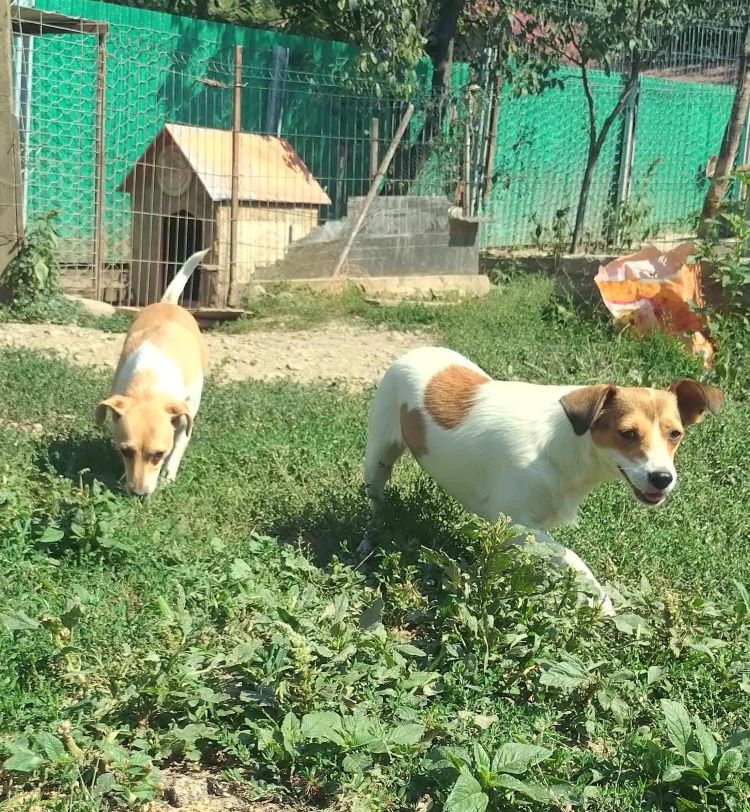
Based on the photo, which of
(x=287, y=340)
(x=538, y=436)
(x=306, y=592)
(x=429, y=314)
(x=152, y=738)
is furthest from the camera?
(x=429, y=314)

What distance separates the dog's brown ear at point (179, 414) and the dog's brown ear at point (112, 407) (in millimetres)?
224

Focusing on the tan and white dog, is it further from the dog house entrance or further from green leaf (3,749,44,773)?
the dog house entrance

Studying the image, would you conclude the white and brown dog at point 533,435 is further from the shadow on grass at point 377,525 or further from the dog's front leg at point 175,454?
the dog's front leg at point 175,454

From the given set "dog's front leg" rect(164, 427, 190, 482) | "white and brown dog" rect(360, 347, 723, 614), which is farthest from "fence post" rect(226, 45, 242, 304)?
"white and brown dog" rect(360, 347, 723, 614)

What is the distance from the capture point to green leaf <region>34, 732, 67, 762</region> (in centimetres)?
322

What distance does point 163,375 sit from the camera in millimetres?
6371

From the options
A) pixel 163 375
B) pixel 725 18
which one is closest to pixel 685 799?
pixel 163 375

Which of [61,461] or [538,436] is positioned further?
[61,461]

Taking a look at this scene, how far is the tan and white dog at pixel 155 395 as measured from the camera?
18.9 ft

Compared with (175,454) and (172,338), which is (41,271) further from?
(175,454)

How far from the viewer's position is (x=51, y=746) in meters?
3.25

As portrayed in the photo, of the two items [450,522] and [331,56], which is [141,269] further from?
[450,522]

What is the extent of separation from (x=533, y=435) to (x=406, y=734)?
1.72 m

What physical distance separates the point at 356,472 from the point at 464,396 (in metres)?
1.27
